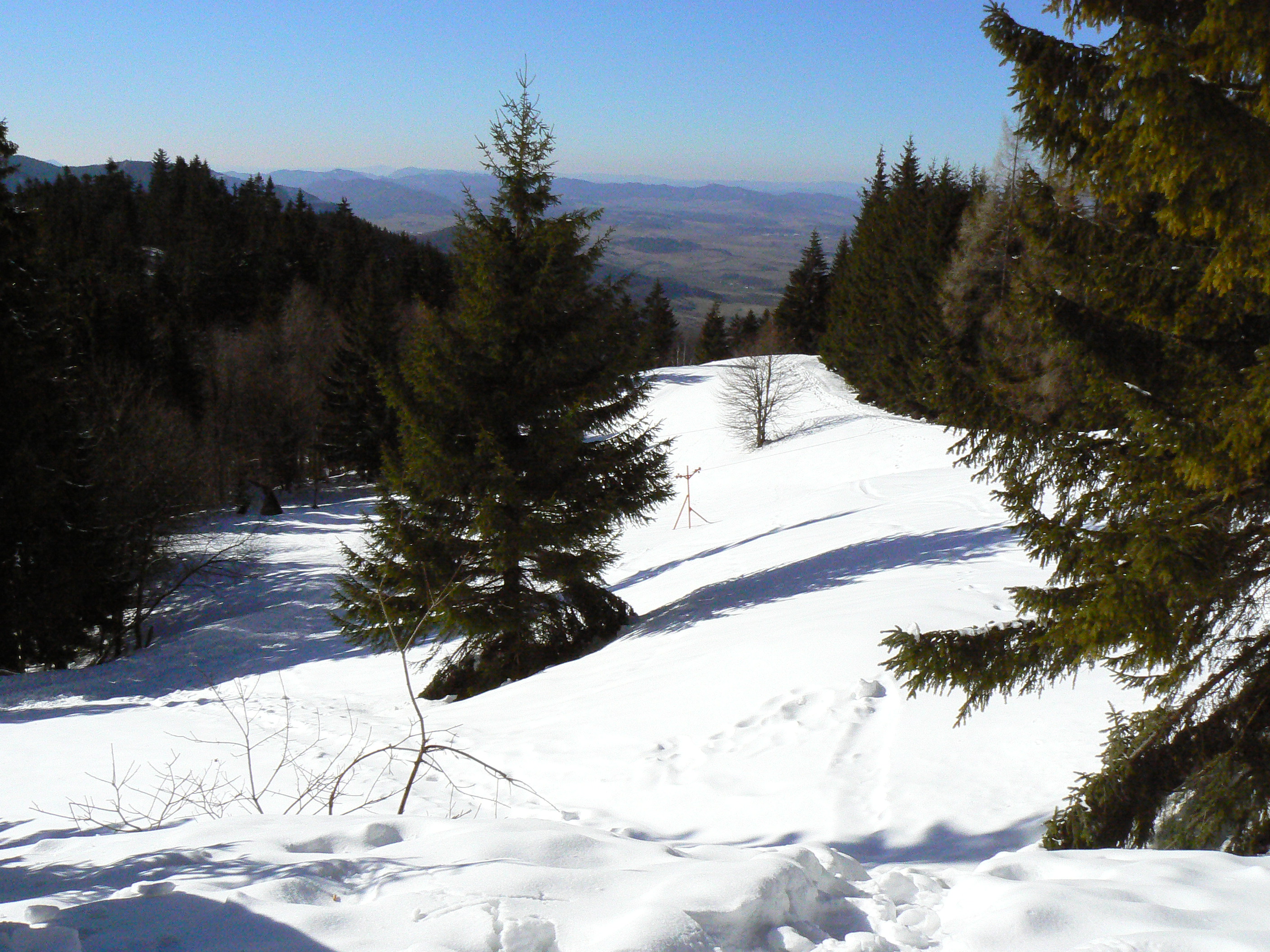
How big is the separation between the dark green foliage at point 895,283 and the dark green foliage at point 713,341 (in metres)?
25.9

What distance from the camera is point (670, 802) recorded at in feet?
20.2

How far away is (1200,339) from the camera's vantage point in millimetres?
3992

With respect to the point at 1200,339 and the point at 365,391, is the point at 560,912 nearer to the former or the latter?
the point at 1200,339

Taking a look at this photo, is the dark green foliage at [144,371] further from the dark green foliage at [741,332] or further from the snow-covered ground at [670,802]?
the dark green foliage at [741,332]

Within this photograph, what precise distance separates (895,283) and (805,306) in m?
20.4

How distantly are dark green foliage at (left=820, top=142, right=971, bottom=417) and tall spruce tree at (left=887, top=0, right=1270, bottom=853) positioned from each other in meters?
24.1

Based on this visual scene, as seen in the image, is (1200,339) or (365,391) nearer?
(1200,339)

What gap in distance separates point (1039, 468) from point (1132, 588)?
100cm

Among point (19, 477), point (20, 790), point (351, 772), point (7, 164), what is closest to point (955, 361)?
point (351, 772)

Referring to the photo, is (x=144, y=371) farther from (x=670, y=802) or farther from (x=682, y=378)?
(x=670, y=802)

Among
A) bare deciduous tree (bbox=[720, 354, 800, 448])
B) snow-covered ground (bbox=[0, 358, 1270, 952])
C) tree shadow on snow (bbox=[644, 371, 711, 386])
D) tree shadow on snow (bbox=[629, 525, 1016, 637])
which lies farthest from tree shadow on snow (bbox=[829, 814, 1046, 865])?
tree shadow on snow (bbox=[644, 371, 711, 386])

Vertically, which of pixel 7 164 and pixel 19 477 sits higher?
pixel 7 164

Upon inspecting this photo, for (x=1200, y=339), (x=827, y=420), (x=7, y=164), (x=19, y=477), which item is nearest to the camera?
(x=1200, y=339)

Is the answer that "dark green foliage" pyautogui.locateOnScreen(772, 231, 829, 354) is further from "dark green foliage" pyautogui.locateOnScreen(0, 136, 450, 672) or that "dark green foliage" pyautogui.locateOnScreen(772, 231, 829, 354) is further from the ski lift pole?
the ski lift pole
